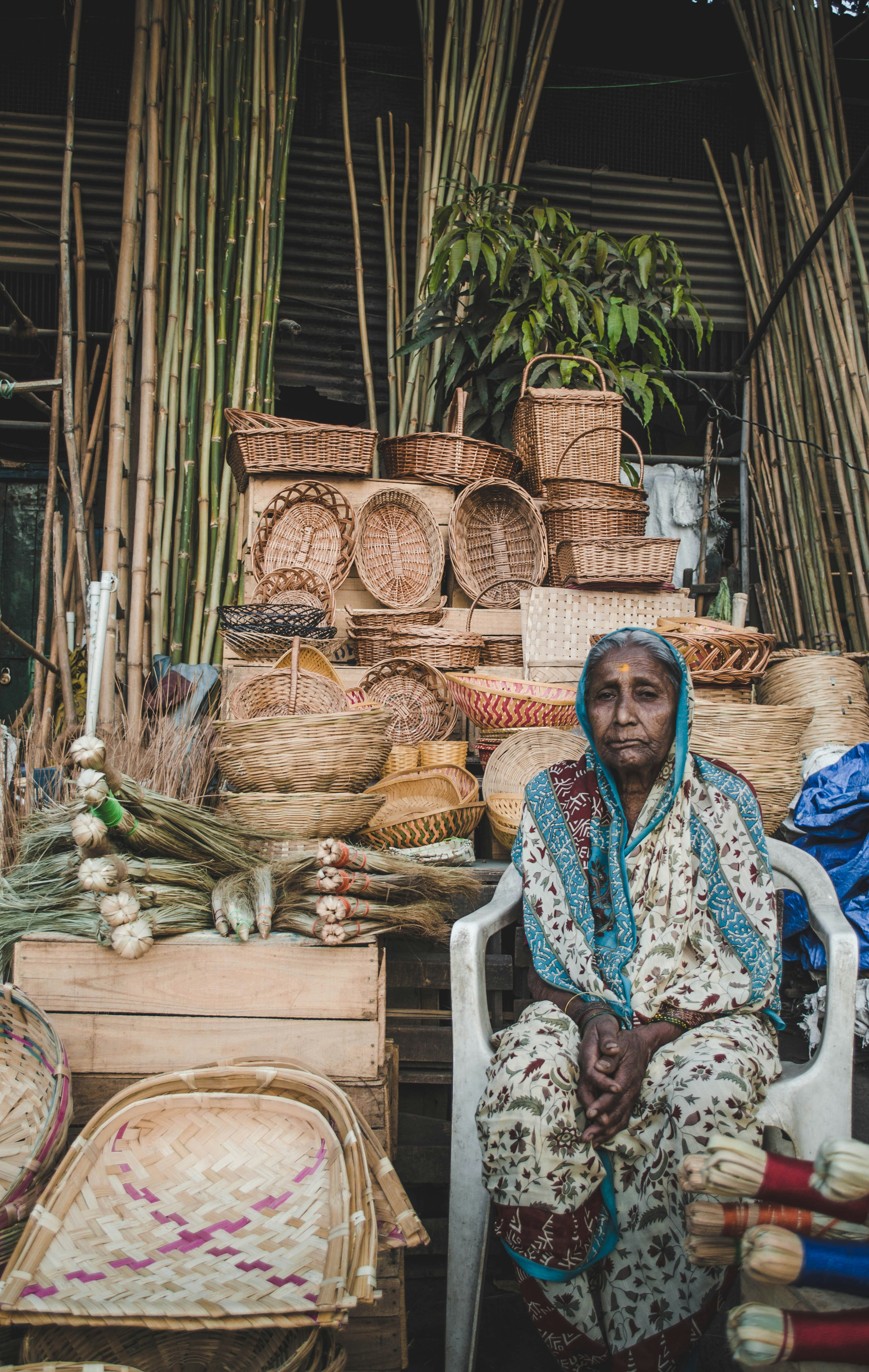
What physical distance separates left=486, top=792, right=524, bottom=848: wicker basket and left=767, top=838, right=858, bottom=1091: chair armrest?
2.84 ft

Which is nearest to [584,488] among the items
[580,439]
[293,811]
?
[580,439]

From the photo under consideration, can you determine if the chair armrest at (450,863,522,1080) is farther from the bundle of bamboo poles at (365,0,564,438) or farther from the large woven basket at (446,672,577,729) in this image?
the bundle of bamboo poles at (365,0,564,438)

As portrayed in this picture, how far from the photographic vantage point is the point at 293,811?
2189 mm

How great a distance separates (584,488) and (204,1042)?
2658 mm

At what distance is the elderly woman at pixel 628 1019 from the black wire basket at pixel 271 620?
1386mm

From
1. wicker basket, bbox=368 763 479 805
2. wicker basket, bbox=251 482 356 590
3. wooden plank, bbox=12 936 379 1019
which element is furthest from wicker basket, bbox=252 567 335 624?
wooden plank, bbox=12 936 379 1019

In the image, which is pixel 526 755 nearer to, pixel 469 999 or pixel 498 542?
pixel 469 999

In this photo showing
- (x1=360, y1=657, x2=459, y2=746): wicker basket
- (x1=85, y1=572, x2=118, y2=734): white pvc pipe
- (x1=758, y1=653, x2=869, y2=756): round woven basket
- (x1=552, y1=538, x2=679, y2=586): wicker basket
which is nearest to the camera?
(x1=85, y1=572, x2=118, y2=734): white pvc pipe

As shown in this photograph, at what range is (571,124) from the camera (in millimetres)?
4809

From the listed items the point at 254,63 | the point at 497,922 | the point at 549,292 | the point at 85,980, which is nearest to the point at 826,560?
the point at 549,292

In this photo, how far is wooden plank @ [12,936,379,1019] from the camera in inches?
69.3

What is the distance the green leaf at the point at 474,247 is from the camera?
12.4ft

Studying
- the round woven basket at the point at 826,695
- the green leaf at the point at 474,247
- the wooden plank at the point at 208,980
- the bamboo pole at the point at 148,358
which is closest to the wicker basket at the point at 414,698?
the bamboo pole at the point at 148,358

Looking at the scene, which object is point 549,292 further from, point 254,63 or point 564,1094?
point 564,1094
